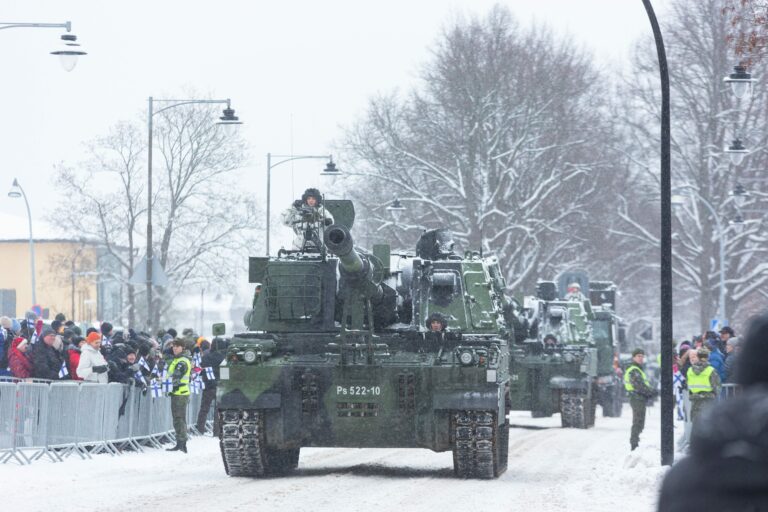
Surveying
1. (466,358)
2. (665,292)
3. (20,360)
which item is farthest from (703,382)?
(20,360)

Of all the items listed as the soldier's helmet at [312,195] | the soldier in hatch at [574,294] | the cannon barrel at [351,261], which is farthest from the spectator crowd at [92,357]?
the soldier in hatch at [574,294]

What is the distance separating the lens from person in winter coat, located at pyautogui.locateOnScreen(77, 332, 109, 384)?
2055 cm

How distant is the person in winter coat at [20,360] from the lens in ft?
66.6

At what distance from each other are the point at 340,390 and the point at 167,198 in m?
43.4

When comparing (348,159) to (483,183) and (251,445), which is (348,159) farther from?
(251,445)

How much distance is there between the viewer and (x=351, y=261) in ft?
55.1

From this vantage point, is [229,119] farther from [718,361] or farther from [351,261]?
[351,261]

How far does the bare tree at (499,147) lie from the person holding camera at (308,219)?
1145 inches

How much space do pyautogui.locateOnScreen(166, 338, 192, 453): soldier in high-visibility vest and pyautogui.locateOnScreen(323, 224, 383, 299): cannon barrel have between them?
12.9 feet

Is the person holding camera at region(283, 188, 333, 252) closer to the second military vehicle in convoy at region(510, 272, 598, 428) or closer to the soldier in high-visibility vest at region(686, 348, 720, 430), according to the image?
the soldier in high-visibility vest at region(686, 348, 720, 430)

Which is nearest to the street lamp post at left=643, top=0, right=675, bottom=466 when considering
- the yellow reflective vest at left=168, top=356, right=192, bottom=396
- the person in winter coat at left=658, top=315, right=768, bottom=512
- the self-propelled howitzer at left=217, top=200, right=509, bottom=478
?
the self-propelled howitzer at left=217, top=200, right=509, bottom=478

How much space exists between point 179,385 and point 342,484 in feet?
16.7

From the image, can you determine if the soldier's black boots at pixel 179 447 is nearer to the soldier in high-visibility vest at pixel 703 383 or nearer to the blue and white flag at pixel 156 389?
the blue and white flag at pixel 156 389

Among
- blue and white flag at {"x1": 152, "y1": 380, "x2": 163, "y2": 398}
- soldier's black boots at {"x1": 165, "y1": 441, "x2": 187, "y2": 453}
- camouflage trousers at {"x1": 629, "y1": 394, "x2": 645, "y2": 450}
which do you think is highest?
blue and white flag at {"x1": 152, "y1": 380, "x2": 163, "y2": 398}
